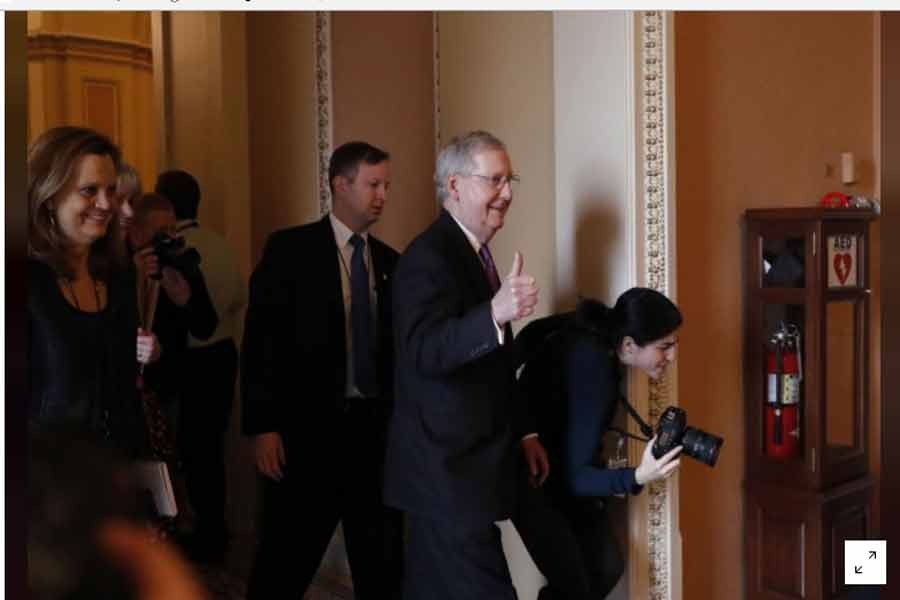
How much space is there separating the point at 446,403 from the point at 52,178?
0.82 meters

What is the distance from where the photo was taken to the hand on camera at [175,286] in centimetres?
307

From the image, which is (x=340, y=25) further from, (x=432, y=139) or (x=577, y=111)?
(x=577, y=111)

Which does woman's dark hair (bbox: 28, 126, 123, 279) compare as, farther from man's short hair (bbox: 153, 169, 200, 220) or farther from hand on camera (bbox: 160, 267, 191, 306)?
man's short hair (bbox: 153, 169, 200, 220)

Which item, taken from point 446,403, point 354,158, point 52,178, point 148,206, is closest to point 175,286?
point 148,206

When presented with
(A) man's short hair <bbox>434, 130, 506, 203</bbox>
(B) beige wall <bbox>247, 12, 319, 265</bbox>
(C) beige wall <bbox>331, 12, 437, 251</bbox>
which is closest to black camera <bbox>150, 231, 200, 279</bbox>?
(B) beige wall <bbox>247, 12, 319, 265</bbox>

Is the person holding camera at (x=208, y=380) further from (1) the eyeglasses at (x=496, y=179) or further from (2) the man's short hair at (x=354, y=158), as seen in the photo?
(1) the eyeglasses at (x=496, y=179)

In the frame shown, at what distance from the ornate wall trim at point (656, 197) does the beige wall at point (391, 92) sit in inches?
36.6

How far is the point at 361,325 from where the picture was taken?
8.31 feet

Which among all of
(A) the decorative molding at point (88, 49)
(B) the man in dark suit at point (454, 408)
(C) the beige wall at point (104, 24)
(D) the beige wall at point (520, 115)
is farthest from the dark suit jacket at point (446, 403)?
(C) the beige wall at point (104, 24)

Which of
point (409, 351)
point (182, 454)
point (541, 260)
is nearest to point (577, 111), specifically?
point (541, 260)

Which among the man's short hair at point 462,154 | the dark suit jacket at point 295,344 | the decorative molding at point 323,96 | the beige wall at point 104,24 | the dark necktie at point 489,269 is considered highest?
the beige wall at point 104,24

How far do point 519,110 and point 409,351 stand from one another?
1062 mm

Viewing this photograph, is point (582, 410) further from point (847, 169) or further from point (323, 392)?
point (847, 169)

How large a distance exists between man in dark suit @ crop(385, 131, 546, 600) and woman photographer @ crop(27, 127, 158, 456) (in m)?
0.56
